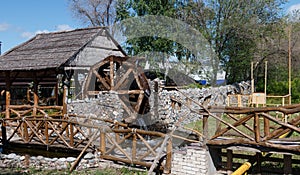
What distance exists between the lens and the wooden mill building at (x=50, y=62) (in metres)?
12.3

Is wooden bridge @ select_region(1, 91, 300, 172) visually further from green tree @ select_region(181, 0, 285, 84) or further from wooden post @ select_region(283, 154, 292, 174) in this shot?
green tree @ select_region(181, 0, 285, 84)

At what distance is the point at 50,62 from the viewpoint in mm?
12078

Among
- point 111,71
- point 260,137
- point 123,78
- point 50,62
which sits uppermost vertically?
point 50,62

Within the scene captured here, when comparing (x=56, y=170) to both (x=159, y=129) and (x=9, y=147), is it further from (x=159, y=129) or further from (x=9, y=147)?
(x=159, y=129)

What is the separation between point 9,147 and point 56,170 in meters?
2.87

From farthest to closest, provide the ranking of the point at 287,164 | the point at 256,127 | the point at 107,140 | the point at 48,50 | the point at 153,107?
the point at 153,107 → the point at 48,50 → the point at 107,140 → the point at 287,164 → the point at 256,127

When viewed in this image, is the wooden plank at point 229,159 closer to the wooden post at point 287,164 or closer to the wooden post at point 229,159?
the wooden post at point 229,159

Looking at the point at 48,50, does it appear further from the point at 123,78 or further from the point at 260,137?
the point at 260,137

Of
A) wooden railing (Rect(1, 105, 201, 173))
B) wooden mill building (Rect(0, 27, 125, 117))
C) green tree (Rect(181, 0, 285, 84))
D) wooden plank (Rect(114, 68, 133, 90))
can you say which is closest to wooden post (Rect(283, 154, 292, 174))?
wooden railing (Rect(1, 105, 201, 173))

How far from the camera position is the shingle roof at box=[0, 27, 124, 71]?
A: 12255 millimetres

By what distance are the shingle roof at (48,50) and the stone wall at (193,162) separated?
6.39 meters

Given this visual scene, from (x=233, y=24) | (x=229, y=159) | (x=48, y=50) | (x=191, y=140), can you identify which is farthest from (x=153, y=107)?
(x=233, y=24)

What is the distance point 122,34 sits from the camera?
70.4 ft

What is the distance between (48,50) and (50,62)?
148 cm
